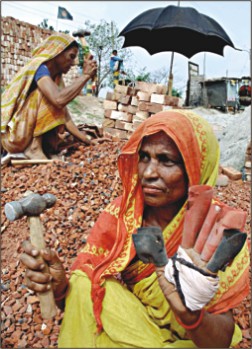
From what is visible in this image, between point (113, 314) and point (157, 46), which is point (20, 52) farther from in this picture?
point (113, 314)

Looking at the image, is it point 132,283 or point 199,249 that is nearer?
point 199,249

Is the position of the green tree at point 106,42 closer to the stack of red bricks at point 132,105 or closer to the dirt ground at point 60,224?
the stack of red bricks at point 132,105

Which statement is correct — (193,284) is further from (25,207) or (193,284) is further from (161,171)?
(25,207)

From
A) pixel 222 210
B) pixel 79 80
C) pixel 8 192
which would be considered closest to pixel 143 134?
pixel 222 210

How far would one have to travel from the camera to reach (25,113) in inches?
144

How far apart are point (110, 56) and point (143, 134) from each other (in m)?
0.64

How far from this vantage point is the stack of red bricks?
6.05ft

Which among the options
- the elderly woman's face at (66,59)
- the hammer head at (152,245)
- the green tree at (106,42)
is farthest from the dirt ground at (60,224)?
the hammer head at (152,245)

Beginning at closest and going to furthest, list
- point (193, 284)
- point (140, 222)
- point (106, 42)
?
1. point (193, 284)
2. point (140, 222)
3. point (106, 42)

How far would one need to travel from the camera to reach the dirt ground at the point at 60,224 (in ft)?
6.86

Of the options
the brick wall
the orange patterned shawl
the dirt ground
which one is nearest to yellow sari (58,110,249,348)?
the orange patterned shawl

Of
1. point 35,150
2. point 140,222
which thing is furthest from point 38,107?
point 140,222

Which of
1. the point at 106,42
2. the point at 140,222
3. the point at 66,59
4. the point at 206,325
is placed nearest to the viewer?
the point at 206,325

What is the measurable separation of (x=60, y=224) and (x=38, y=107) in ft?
4.86
